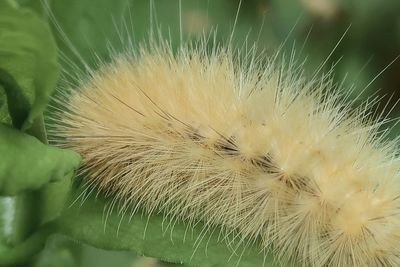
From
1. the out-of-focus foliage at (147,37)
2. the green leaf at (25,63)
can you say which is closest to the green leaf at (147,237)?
the out-of-focus foliage at (147,37)

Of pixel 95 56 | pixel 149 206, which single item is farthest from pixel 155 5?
pixel 149 206

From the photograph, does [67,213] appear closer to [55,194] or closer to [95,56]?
[55,194]

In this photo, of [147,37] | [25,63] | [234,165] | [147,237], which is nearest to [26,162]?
[25,63]

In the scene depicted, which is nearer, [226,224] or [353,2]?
[226,224]

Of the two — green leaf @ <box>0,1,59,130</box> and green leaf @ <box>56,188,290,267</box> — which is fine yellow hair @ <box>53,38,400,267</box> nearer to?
green leaf @ <box>56,188,290,267</box>

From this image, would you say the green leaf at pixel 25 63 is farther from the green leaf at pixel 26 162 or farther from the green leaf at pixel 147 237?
A: the green leaf at pixel 147 237

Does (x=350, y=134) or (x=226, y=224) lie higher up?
(x=350, y=134)

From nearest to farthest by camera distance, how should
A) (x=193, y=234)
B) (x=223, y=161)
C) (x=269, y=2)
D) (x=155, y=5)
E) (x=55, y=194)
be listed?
(x=55, y=194) < (x=193, y=234) < (x=223, y=161) < (x=155, y=5) < (x=269, y=2)
